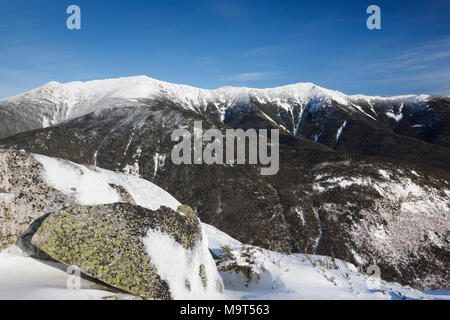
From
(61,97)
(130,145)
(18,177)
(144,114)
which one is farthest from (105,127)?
(61,97)

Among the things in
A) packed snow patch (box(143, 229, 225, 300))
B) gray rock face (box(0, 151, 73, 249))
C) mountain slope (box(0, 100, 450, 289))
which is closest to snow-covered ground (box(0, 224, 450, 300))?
gray rock face (box(0, 151, 73, 249))

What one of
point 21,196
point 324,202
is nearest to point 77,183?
point 21,196

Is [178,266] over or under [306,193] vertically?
over

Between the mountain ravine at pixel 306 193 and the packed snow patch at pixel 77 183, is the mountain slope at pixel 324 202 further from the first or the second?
the packed snow patch at pixel 77 183

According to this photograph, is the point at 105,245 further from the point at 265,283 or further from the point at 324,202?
the point at 324,202

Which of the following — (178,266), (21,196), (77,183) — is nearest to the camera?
(178,266)

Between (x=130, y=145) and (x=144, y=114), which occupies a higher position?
(x=144, y=114)

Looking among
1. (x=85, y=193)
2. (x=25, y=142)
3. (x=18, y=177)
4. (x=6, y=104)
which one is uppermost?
(x=6, y=104)
